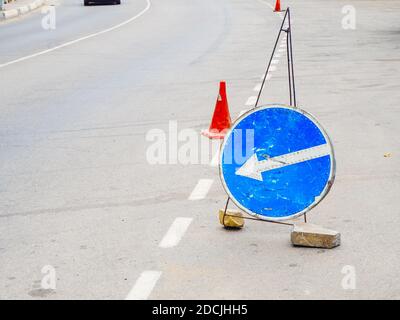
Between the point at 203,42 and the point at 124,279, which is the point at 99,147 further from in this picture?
the point at 203,42

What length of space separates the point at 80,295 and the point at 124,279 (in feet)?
1.22

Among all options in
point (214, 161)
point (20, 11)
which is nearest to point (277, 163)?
point (214, 161)

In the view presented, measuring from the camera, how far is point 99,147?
10219 millimetres

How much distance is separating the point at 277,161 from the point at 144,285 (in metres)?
1.49

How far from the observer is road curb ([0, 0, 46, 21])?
3609 cm

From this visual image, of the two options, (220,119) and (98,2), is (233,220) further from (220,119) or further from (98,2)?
(98,2)

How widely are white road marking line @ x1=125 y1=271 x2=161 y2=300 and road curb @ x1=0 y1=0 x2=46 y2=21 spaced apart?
3105 centimetres

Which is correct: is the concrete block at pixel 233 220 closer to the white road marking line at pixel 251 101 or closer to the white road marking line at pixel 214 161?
the white road marking line at pixel 214 161

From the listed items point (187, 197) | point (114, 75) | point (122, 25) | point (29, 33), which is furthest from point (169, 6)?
point (187, 197)

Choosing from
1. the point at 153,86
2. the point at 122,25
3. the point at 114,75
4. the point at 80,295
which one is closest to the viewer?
the point at 80,295

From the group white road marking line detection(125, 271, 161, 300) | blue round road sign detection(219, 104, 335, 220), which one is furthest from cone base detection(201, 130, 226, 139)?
white road marking line detection(125, 271, 161, 300)

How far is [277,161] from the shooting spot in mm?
6656

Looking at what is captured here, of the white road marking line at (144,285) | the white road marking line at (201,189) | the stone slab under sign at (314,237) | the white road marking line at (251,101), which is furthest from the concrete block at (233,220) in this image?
the white road marking line at (251,101)

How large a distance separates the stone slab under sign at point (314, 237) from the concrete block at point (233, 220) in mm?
526
